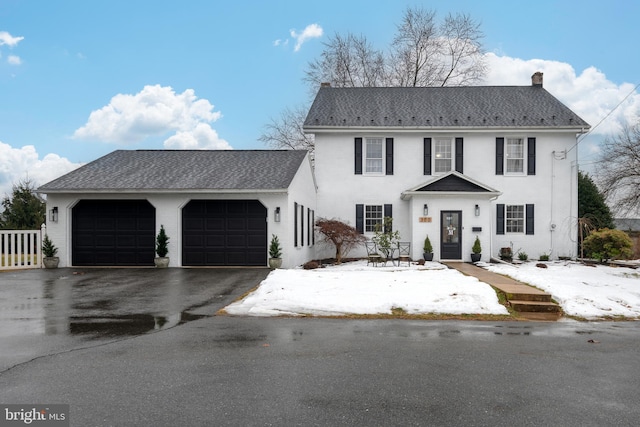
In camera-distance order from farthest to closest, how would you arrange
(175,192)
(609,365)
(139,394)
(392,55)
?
(392,55)
(175,192)
(609,365)
(139,394)

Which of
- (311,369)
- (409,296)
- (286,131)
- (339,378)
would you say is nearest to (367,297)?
(409,296)

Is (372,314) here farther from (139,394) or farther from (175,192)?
(175,192)

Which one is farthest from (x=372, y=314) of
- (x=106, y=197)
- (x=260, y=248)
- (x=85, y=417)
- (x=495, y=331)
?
(x=106, y=197)

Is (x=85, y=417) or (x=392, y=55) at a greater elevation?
(x=392, y=55)

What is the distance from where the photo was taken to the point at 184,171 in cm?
1605

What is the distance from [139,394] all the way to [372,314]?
4.37 metres

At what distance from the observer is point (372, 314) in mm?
7371

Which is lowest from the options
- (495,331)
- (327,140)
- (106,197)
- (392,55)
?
(495,331)

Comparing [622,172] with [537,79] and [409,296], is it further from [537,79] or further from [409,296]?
[409,296]

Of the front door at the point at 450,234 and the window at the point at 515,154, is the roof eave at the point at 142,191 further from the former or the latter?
the window at the point at 515,154

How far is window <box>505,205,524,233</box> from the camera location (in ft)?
61.6

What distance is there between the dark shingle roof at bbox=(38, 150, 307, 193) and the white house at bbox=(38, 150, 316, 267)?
0.13ft

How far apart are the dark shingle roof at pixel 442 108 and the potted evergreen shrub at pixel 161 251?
7.70 m

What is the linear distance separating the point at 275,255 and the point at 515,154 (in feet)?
38.4
